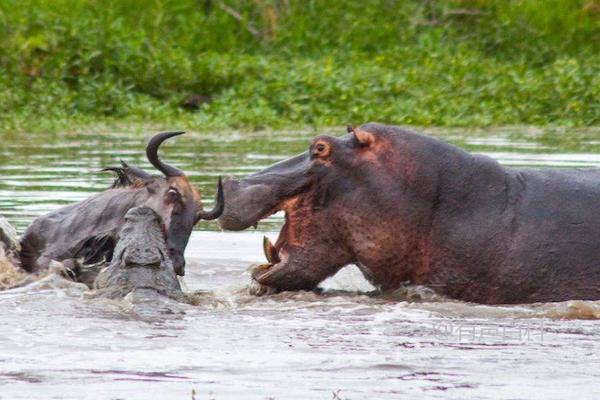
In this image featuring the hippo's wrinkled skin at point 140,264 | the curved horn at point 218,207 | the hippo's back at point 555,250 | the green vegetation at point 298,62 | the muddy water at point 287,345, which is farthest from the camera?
the green vegetation at point 298,62

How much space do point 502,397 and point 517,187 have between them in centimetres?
212

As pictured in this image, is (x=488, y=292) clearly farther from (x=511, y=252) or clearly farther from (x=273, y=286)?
(x=273, y=286)

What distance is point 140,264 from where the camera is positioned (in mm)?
6047

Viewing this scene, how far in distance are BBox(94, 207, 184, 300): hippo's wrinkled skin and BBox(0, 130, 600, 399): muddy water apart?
0.34 ft

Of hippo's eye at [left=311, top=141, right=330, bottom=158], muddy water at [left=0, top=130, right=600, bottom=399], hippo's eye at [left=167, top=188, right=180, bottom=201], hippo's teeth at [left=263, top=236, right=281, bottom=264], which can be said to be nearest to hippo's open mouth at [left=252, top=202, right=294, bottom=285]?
hippo's teeth at [left=263, top=236, right=281, bottom=264]

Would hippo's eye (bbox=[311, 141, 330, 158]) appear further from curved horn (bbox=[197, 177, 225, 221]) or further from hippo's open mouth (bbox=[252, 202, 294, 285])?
curved horn (bbox=[197, 177, 225, 221])

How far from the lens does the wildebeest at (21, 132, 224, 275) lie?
6359 mm

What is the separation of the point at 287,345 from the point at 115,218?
1539mm

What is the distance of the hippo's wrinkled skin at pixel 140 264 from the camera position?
6.02 m

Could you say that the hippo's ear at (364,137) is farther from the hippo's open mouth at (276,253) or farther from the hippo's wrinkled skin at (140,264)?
the hippo's wrinkled skin at (140,264)

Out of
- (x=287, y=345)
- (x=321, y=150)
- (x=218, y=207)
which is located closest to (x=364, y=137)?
(x=321, y=150)

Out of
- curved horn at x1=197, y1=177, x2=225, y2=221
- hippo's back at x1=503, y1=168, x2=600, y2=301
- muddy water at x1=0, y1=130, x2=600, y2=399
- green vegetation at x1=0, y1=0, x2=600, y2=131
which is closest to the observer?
muddy water at x1=0, y1=130, x2=600, y2=399

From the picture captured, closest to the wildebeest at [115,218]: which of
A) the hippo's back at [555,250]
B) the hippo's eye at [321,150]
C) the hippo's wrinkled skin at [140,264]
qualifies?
the hippo's wrinkled skin at [140,264]

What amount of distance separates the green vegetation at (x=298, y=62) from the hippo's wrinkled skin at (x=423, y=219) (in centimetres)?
837
